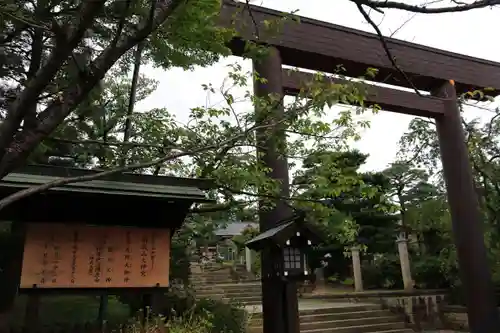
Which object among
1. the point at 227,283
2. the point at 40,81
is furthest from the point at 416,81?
the point at 227,283

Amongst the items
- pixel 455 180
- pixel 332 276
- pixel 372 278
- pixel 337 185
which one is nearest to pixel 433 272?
pixel 372 278

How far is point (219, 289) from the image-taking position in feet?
41.1

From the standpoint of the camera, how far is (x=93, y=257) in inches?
182

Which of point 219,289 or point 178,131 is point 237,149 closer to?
point 178,131

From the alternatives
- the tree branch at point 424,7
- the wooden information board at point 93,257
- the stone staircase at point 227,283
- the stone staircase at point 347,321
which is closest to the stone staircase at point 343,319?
the stone staircase at point 347,321

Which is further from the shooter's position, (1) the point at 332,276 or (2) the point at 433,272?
(1) the point at 332,276

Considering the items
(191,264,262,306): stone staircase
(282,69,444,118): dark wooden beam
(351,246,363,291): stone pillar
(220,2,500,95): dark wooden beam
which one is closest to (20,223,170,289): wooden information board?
(220,2,500,95): dark wooden beam

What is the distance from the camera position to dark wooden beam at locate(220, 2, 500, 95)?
6605 mm

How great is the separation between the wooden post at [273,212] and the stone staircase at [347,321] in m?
3.16

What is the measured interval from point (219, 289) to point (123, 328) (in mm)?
7991

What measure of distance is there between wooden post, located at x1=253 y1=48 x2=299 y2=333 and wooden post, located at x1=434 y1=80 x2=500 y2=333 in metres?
3.46

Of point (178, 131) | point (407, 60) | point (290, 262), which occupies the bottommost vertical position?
point (290, 262)

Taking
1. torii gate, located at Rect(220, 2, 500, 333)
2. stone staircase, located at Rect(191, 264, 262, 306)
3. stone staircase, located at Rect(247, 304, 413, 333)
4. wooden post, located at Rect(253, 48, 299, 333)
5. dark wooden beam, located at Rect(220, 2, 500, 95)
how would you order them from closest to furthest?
wooden post, located at Rect(253, 48, 299, 333) < torii gate, located at Rect(220, 2, 500, 333) < dark wooden beam, located at Rect(220, 2, 500, 95) < stone staircase, located at Rect(247, 304, 413, 333) < stone staircase, located at Rect(191, 264, 262, 306)

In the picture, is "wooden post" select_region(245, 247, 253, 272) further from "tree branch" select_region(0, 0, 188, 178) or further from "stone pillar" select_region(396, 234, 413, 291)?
"tree branch" select_region(0, 0, 188, 178)
